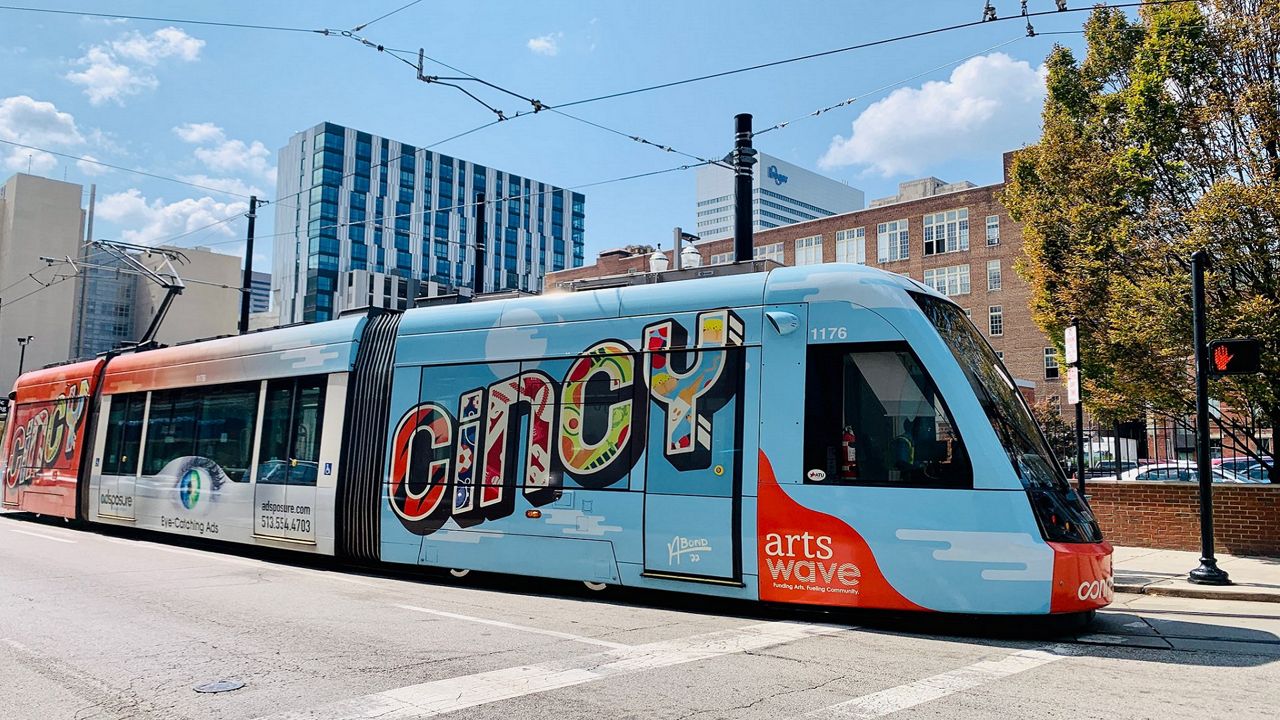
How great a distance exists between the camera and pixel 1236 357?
1120cm

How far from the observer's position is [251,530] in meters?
12.9

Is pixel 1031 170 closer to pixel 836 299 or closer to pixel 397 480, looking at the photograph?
pixel 836 299

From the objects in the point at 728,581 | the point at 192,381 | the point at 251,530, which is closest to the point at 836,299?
the point at 728,581

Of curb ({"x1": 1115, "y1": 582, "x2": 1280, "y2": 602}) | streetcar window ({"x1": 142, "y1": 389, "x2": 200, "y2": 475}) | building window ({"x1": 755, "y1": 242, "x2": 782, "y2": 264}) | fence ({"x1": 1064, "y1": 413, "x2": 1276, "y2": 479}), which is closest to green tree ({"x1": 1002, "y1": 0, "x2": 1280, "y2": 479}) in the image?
fence ({"x1": 1064, "y1": 413, "x2": 1276, "y2": 479})

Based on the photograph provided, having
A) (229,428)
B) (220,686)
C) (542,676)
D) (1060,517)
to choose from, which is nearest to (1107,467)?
(1060,517)

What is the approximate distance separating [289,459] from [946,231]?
5448 cm

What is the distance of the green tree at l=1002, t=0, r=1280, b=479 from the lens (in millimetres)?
14094

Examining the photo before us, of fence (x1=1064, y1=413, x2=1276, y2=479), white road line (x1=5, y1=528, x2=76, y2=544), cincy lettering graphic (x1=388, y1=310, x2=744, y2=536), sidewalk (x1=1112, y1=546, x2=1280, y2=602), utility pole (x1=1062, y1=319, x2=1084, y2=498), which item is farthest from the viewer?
white road line (x1=5, y1=528, x2=76, y2=544)

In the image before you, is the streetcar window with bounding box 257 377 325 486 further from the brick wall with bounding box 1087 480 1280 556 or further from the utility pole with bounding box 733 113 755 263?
the brick wall with bounding box 1087 480 1280 556

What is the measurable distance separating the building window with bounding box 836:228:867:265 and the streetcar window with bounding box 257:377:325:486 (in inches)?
2142

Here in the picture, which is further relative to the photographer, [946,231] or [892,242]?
[892,242]

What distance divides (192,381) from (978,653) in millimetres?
12494

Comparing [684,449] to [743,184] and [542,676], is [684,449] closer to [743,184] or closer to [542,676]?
[542,676]

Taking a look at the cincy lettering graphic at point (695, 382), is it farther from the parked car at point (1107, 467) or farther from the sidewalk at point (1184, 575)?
the parked car at point (1107, 467)
